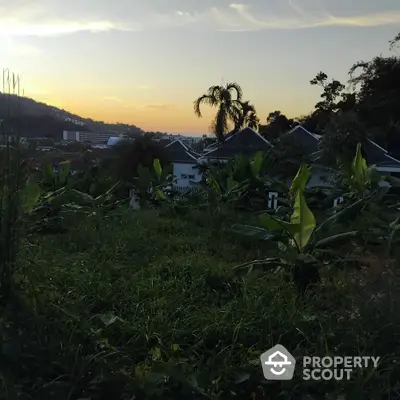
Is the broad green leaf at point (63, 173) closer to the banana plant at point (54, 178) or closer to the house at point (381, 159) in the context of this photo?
the banana plant at point (54, 178)

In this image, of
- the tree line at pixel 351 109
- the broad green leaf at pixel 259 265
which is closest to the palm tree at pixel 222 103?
the tree line at pixel 351 109

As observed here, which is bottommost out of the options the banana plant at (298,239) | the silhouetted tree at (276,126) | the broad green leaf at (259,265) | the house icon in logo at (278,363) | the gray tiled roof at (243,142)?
the house icon in logo at (278,363)

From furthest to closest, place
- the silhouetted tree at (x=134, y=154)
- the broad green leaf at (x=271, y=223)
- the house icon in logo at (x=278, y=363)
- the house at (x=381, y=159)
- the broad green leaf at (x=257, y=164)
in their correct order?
the house at (x=381, y=159), the silhouetted tree at (x=134, y=154), the broad green leaf at (x=257, y=164), the broad green leaf at (x=271, y=223), the house icon in logo at (x=278, y=363)

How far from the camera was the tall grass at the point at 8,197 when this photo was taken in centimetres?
298

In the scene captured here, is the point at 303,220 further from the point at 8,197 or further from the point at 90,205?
the point at 90,205

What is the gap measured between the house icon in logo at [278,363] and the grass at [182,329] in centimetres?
4

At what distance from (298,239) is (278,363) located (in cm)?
183

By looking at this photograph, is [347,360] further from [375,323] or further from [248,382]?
[248,382]

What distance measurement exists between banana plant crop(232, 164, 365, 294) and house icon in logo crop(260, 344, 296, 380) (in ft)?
3.96

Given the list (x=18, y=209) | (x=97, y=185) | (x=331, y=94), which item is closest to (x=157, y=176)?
(x=97, y=185)

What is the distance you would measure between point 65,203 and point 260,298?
16.1 feet

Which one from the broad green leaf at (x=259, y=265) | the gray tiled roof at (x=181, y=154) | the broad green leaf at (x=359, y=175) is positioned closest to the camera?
the broad green leaf at (x=259, y=265)

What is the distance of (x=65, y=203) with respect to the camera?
7387mm

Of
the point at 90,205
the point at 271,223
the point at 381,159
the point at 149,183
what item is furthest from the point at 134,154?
the point at 271,223
